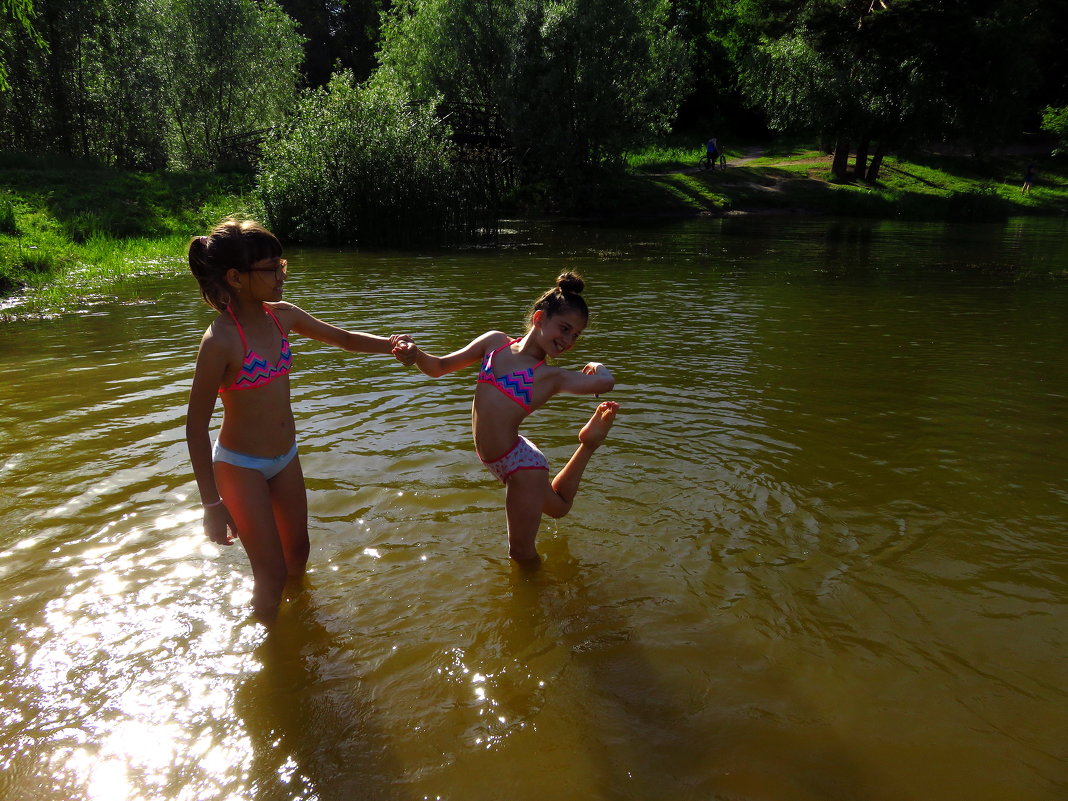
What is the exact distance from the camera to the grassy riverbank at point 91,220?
13820 millimetres

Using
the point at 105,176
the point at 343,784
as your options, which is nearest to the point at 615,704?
the point at 343,784

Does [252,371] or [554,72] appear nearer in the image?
[252,371]

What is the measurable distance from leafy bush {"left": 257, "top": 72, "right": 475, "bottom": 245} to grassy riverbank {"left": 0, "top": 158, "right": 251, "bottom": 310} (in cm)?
298

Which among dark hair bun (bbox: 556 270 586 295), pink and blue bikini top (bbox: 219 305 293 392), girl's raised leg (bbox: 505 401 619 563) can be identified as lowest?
girl's raised leg (bbox: 505 401 619 563)

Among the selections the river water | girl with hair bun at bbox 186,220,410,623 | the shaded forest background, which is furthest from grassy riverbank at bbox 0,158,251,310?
girl with hair bun at bbox 186,220,410,623

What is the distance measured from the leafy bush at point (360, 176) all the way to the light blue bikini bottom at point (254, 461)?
61.6ft

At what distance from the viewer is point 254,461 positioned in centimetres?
345

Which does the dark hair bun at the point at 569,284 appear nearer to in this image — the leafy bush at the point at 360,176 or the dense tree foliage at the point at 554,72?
the leafy bush at the point at 360,176

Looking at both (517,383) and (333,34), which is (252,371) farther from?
(333,34)

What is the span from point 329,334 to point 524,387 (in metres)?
1.07

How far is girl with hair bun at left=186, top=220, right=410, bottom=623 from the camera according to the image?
10.5 ft

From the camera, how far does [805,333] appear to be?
1005cm

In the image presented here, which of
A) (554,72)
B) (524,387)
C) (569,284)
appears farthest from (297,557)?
(554,72)

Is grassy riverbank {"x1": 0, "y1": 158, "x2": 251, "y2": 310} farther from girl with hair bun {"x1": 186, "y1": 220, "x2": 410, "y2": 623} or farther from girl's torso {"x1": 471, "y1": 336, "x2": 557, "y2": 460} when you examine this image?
girl's torso {"x1": 471, "y1": 336, "x2": 557, "y2": 460}
